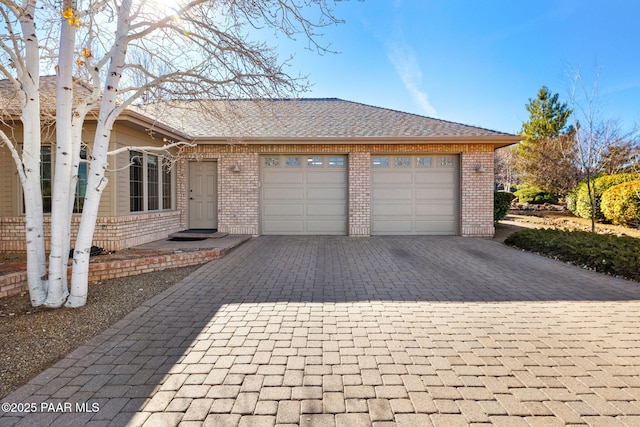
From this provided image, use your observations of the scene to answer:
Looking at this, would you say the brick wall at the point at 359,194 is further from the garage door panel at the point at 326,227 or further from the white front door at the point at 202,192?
the white front door at the point at 202,192

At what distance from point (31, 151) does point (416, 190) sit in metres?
9.19

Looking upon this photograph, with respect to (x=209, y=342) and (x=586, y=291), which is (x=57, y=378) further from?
(x=586, y=291)

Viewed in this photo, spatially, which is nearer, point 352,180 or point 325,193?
point 352,180

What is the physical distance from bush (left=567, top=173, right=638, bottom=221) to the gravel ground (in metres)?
14.4

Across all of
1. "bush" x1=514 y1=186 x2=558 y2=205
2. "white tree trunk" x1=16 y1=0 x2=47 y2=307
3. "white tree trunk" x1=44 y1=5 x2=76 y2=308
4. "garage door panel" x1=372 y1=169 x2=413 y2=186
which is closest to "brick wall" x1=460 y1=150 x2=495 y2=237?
"garage door panel" x1=372 y1=169 x2=413 y2=186

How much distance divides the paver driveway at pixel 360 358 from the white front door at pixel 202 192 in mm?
5442

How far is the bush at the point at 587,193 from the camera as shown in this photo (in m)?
12.0

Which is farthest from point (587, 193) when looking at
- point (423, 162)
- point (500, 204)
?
point (423, 162)

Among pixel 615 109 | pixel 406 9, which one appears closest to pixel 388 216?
pixel 406 9

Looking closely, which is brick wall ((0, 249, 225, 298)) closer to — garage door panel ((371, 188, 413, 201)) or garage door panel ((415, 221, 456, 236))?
garage door panel ((371, 188, 413, 201))

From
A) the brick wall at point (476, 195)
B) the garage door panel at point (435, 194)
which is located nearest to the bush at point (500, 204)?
A: the brick wall at point (476, 195)

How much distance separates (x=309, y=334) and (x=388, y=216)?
7.44m

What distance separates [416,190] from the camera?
33.0ft

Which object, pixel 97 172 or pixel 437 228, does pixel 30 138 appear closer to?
pixel 97 172
